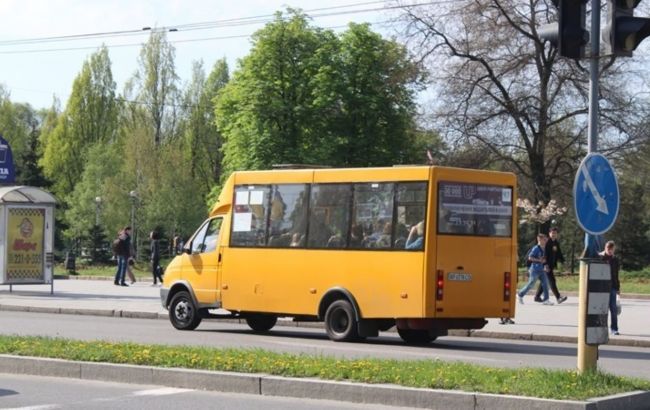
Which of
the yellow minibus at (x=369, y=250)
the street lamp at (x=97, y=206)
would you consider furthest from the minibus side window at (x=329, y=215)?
the street lamp at (x=97, y=206)

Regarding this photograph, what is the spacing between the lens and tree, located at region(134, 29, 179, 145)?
85812 mm

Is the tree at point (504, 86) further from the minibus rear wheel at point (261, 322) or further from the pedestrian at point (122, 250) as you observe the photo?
the minibus rear wheel at point (261, 322)

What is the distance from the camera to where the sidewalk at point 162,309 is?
2106 cm

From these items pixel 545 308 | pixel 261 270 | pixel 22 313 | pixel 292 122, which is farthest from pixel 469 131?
pixel 261 270

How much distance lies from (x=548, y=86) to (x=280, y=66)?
17.9 metres

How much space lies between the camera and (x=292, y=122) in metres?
65.8

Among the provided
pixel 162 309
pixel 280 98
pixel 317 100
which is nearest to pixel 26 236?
pixel 162 309

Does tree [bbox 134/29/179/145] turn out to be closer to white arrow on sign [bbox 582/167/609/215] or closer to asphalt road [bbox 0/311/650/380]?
asphalt road [bbox 0/311/650/380]

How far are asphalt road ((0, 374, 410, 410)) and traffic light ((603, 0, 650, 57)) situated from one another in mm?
3984

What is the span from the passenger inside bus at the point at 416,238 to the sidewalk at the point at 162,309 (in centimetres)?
369

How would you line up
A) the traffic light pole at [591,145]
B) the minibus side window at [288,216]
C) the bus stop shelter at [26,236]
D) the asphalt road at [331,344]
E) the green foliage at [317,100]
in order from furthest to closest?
the green foliage at [317,100], the bus stop shelter at [26,236], the minibus side window at [288,216], the asphalt road at [331,344], the traffic light pole at [591,145]

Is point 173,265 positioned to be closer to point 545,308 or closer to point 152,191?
point 545,308

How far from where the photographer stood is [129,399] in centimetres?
1138

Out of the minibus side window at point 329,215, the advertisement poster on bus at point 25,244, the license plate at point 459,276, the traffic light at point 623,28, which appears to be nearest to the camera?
the traffic light at point 623,28
